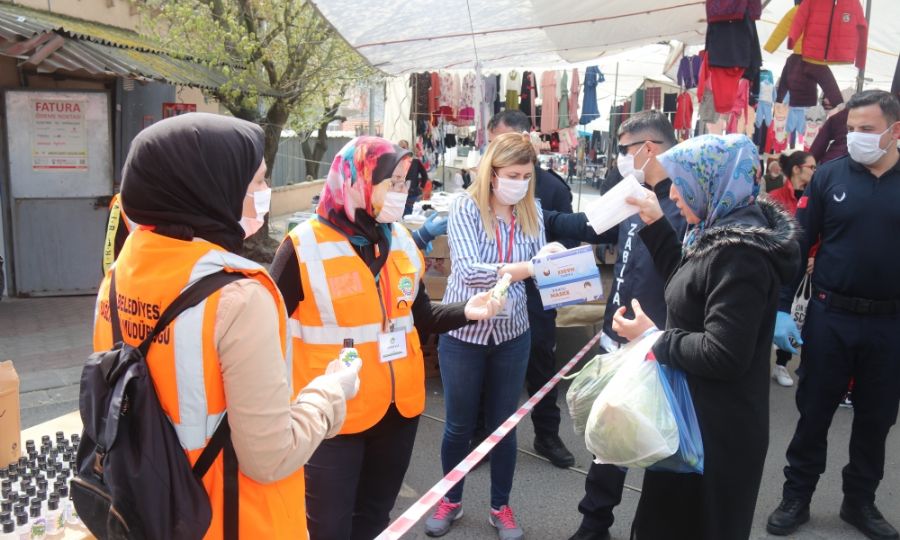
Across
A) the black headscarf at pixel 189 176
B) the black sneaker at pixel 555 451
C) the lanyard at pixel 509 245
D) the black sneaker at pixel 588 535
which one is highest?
the black headscarf at pixel 189 176

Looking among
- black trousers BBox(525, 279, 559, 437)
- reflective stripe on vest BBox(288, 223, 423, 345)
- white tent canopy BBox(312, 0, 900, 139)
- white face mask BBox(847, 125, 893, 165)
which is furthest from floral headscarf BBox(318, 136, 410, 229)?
white tent canopy BBox(312, 0, 900, 139)

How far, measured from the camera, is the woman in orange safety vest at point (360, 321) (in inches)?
96.0

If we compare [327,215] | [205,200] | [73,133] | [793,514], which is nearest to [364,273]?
[327,215]

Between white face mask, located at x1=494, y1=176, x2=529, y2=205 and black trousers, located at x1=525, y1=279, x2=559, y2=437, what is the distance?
1063 millimetres

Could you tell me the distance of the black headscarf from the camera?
4.91ft

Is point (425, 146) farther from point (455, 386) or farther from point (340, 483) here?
point (340, 483)

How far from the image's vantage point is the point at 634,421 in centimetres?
215

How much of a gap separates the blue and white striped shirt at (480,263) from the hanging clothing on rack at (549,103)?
610 cm

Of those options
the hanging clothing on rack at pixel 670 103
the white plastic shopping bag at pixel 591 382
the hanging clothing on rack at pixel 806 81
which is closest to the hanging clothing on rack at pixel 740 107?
the hanging clothing on rack at pixel 670 103

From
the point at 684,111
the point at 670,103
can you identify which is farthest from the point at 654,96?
the point at 684,111

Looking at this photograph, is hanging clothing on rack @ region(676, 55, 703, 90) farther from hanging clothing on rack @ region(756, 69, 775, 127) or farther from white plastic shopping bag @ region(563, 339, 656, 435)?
white plastic shopping bag @ region(563, 339, 656, 435)

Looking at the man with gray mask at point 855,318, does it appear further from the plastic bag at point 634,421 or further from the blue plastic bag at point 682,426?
the plastic bag at point 634,421

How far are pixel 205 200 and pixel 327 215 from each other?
3.25ft

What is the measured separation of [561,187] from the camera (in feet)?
15.2
